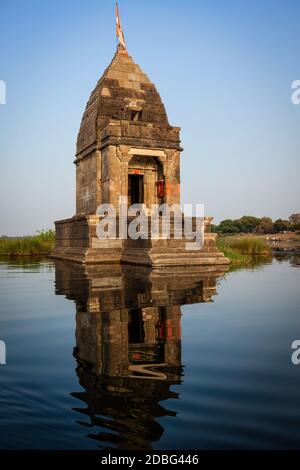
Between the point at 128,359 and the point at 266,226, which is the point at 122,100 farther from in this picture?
the point at 266,226

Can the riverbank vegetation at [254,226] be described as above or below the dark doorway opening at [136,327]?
above

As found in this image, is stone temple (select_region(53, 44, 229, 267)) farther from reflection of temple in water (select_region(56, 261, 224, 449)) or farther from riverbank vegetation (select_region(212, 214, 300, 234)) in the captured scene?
riverbank vegetation (select_region(212, 214, 300, 234))

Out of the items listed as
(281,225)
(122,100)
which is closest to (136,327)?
(122,100)

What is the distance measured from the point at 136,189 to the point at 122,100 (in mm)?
5166

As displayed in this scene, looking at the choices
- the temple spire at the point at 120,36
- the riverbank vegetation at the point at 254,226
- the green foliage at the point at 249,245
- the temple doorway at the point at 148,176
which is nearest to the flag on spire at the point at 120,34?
the temple spire at the point at 120,36

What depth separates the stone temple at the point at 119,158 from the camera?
18.2 m

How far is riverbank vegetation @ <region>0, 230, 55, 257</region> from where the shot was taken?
30.2 m

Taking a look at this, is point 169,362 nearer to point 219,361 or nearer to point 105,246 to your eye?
point 219,361

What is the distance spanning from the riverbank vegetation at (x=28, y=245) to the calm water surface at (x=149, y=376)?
23990mm

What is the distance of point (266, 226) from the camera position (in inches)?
3733

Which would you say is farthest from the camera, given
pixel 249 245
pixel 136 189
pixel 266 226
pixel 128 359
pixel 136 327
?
pixel 266 226

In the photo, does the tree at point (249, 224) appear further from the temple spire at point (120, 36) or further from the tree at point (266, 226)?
the temple spire at point (120, 36)

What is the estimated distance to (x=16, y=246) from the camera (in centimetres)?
3022

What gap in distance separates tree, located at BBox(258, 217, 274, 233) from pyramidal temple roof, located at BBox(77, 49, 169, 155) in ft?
251
